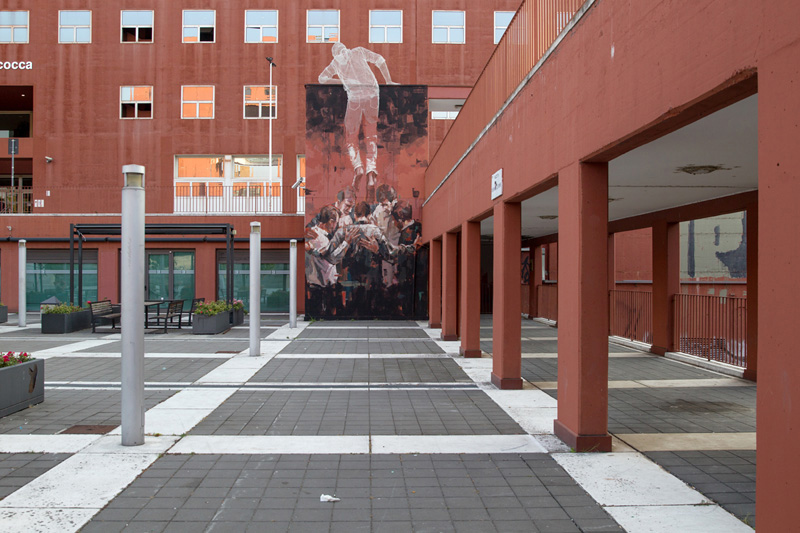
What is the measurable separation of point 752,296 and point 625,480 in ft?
21.7

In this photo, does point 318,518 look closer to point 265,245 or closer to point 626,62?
point 626,62

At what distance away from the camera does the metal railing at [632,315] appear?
15406 mm

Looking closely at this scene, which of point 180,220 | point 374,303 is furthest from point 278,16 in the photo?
point 374,303

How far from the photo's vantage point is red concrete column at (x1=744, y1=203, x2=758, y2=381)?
10109mm

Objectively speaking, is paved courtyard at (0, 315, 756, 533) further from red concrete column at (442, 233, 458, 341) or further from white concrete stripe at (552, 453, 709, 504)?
red concrete column at (442, 233, 458, 341)

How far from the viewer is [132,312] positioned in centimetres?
636

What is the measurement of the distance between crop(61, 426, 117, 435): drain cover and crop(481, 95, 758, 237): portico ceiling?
6.60 meters

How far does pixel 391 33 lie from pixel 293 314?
16.4m

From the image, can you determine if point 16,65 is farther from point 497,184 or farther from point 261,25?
point 497,184

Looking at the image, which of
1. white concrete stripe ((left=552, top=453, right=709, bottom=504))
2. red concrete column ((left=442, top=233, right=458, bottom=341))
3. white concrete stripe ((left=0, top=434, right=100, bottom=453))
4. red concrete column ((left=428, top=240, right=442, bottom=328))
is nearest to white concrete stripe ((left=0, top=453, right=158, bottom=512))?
white concrete stripe ((left=0, top=434, right=100, bottom=453))

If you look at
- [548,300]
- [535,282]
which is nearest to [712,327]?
[548,300]

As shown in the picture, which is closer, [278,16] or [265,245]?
[265,245]

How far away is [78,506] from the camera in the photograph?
459 centimetres

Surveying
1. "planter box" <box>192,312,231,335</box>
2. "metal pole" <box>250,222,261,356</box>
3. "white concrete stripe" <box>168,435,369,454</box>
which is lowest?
"white concrete stripe" <box>168,435,369,454</box>
